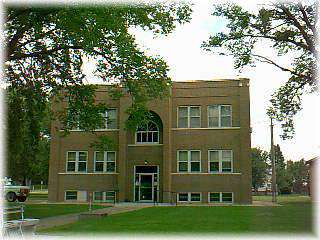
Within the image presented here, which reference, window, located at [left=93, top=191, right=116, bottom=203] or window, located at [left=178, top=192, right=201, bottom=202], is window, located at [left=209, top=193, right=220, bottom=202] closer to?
window, located at [left=178, top=192, right=201, bottom=202]

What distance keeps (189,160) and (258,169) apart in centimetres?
6700

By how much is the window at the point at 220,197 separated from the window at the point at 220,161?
169 centimetres

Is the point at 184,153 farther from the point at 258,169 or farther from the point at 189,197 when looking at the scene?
the point at 258,169

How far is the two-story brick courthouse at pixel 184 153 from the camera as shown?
33312 millimetres

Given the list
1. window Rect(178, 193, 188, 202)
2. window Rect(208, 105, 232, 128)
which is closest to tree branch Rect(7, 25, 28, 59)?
window Rect(208, 105, 232, 128)

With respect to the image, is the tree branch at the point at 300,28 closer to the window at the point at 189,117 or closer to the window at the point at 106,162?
the window at the point at 189,117

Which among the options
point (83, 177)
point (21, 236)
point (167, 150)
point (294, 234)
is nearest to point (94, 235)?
point (21, 236)

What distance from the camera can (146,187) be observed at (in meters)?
34.3

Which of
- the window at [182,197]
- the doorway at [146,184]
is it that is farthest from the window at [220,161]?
the doorway at [146,184]

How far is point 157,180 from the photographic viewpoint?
3409cm

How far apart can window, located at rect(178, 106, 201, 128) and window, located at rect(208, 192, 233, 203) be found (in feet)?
17.3

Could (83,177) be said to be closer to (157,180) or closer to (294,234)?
(157,180)

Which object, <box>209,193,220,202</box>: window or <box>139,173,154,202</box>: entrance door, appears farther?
<box>139,173,154,202</box>: entrance door

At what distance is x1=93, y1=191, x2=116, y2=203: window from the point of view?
35.0m
